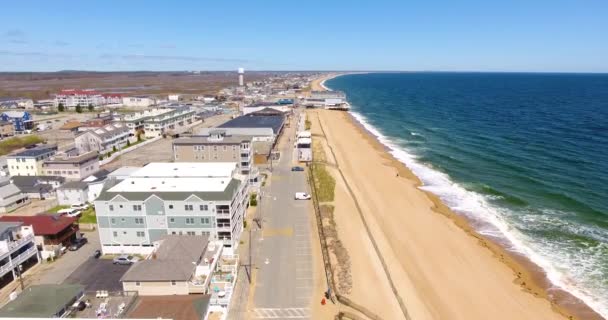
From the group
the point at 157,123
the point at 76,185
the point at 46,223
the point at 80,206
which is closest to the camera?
the point at 46,223

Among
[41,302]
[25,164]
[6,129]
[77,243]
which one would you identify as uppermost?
[6,129]

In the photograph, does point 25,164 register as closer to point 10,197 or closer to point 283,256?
point 10,197

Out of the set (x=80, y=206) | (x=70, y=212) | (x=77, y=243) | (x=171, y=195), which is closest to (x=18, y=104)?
(x=80, y=206)

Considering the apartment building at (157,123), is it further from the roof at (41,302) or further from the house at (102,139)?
the roof at (41,302)

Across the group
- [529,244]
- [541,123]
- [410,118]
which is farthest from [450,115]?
[529,244]

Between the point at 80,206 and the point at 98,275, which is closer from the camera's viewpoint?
the point at 98,275

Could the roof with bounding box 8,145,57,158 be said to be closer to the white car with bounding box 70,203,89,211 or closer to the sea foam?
the white car with bounding box 70,203,89,211

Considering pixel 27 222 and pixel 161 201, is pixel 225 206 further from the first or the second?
pixel 27 222
